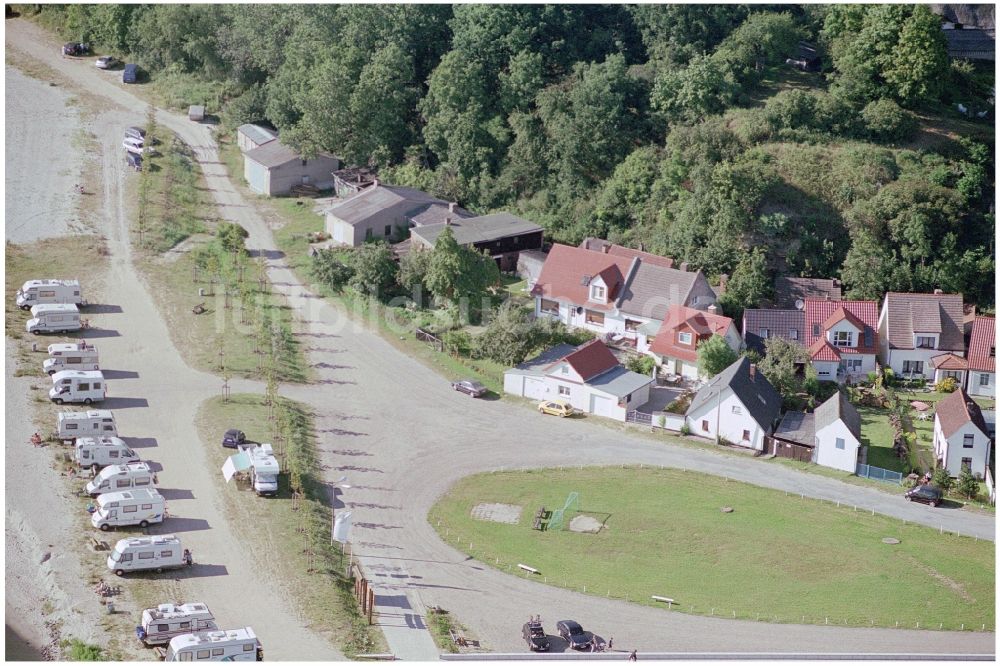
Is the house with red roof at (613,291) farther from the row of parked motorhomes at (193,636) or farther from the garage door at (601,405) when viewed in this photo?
the row of parked motorhomes at (193,636)

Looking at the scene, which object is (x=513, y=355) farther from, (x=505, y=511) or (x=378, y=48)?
(x=378, y=48)

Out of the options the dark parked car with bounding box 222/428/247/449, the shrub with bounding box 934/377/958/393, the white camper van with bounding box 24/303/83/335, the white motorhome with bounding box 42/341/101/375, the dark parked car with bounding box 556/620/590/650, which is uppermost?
the white camper van with bounding box 24/303/83/335

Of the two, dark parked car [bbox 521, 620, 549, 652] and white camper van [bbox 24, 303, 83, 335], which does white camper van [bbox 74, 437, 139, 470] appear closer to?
white camper van [bbox 24, 303, 83, 335]

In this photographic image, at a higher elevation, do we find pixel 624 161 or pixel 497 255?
pixel 624 161

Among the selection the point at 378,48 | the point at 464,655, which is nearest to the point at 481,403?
the point at 464,655

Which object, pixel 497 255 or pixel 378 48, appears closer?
pixel 497 255

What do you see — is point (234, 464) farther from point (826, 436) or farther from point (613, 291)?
point (826, 436)

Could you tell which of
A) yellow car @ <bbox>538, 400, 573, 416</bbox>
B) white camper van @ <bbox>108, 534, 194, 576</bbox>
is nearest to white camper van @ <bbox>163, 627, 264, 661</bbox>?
white camper van @ <bbox>108, 534, 194, 576</bbox>

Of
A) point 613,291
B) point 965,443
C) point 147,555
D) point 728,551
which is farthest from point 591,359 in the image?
point 147,555
